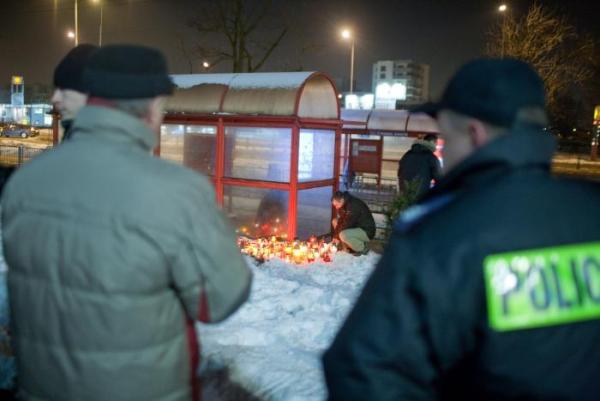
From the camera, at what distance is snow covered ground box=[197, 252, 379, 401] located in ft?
13.6

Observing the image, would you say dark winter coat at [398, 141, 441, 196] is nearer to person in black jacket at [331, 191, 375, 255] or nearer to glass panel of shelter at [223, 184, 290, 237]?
person in black jacket at [331, 191, 375, 255]

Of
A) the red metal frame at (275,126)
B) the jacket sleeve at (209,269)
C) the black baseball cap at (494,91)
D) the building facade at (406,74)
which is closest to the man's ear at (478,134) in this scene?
the black baseball cap at (494,91)

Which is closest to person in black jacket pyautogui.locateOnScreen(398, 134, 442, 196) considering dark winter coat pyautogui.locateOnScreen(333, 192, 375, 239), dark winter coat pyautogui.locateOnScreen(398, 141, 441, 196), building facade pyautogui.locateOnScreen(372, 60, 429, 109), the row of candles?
dark winter coat pyautogui.locateOnScreen(398, 141, 441, 196)

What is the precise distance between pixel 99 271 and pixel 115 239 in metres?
0.12

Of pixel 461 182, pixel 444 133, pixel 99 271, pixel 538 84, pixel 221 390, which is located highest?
pixel 538 84

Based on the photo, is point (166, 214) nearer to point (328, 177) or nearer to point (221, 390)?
point (221, 390)

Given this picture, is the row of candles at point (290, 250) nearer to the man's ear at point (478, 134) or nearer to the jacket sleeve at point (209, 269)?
the jacket sleeve at point (209, 269)

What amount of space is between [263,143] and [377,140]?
40.8 ft

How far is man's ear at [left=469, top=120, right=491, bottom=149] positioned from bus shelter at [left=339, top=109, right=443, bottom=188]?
18970 mm

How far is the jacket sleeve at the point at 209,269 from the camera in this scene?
181 cm

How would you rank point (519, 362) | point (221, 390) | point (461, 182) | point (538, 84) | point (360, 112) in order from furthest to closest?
point (360, 112) → point (221, 390) → point (538, 84) → point (461, 182) → point (519, 362)

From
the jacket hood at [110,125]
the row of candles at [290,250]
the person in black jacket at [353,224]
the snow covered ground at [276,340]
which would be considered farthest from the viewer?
the person in black jacket at [353,224]

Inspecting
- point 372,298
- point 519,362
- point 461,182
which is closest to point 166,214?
point 372,298

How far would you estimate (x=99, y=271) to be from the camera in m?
1.80
